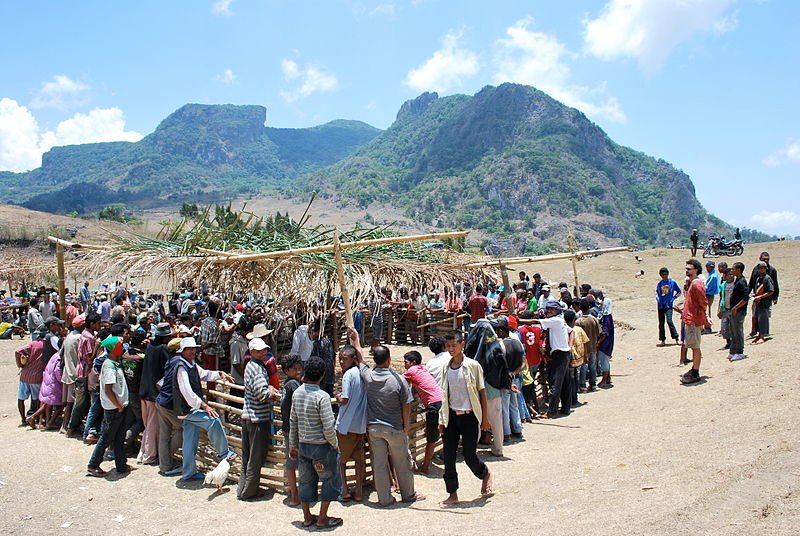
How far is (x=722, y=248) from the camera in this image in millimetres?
30562

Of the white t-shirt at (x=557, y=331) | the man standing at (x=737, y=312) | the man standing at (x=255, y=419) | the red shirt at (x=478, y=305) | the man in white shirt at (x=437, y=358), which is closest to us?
the man standing at (x=255, y=419)

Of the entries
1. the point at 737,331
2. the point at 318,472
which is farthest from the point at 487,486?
the point at 737,331

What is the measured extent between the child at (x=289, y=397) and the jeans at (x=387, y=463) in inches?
29.7

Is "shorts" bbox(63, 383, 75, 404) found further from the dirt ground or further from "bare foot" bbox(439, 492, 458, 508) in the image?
"bare foot" bbox(439, 492, 458, 508)

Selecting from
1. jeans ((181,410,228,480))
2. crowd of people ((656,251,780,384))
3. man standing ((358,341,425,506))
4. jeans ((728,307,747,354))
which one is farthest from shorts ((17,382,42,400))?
jeans ((728,307,747,354))

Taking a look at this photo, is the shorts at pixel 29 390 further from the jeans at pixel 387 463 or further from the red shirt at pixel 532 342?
the red shirt at pixel 532 342

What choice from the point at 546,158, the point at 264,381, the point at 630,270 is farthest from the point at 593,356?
the point at 546,158

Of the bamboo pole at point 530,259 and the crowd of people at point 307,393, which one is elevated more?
the bamboo pole at point 530,259

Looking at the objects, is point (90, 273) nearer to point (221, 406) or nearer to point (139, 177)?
point (221, 406)

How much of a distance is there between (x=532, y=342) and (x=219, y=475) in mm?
4584

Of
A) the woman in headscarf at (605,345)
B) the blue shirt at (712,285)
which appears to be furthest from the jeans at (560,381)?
the blue shirt at (712,285)

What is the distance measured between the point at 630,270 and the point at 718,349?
20720mm

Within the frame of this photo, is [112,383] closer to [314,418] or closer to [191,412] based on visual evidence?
[191,412]

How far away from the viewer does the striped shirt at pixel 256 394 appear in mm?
5750
